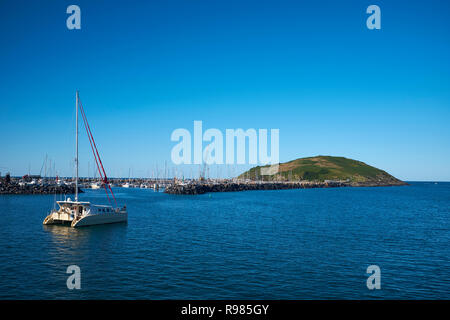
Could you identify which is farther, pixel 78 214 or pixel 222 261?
pixel 78 214

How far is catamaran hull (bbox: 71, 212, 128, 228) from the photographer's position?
41.2m

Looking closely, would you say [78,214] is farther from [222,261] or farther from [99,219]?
[222,261]

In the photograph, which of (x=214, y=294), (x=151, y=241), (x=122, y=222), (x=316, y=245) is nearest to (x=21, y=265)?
(x=151, y=241)

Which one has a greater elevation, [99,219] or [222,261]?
[99,219]

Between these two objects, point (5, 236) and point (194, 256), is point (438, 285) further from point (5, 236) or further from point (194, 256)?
point (5, 236)

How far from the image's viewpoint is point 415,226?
4669cm

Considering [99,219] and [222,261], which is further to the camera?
[99,219]

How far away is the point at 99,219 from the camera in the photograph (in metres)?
43.2

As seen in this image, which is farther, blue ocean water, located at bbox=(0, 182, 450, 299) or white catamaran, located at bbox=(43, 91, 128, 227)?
white catamaran, located at bbox=(43, 91, 128, 227)

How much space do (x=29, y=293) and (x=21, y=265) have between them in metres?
6.90

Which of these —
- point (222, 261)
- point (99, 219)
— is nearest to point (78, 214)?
point (99, 219)

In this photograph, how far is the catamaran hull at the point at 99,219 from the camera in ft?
135
